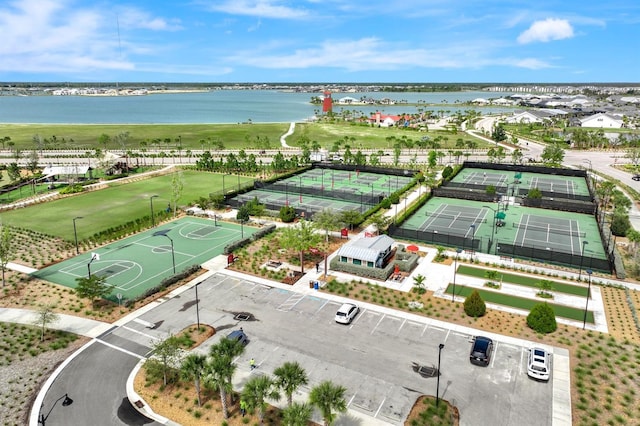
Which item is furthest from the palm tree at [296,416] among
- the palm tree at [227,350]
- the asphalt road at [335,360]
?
the asphalt road at [335,360]

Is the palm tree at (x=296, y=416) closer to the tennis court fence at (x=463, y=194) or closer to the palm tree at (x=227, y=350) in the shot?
the palm tree at (x=227, y=350)

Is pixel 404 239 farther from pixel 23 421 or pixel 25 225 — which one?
pixel 25 225

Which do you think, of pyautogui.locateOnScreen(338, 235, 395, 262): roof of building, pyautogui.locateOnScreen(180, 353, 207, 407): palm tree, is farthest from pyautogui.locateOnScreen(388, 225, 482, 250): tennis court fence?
pyautogui.locateOnScreen(180, 353, 207, 407): palm tree

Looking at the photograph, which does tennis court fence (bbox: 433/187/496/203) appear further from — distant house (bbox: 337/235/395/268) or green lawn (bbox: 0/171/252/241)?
green lawn (bbox: 0/171/252/241)

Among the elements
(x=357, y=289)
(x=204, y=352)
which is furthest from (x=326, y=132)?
(x=204, y=352)

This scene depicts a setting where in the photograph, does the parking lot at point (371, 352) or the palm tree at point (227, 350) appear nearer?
the palm tree at point (227, 350)
